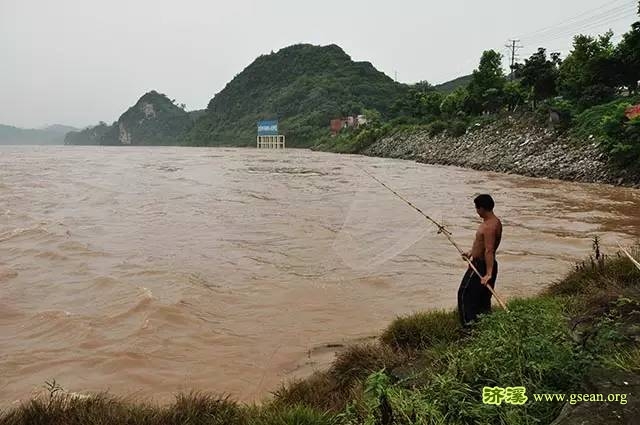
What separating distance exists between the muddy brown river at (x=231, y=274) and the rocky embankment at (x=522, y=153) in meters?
3.53

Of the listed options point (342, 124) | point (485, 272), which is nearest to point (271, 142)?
point (342, 124)

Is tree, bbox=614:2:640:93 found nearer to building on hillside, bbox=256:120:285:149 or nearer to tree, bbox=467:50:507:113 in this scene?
tree, bbox=467:50:507:113

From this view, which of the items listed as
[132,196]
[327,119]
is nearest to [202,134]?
[327,119]

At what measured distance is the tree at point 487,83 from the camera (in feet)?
131

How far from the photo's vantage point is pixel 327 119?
95.1 meters

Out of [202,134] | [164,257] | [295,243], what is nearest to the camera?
[164,257]

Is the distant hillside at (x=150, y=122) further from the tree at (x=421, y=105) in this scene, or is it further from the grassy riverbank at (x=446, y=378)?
the grassy riverbank at (x=446, y=378)

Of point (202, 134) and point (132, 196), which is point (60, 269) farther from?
point (202, 134)

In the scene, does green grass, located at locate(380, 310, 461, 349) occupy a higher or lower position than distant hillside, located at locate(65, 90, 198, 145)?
lower

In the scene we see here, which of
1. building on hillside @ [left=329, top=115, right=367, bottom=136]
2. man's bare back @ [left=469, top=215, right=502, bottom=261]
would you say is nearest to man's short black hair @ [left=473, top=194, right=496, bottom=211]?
man's bare back @ [left=469, top=215, right=502, bottom=261]

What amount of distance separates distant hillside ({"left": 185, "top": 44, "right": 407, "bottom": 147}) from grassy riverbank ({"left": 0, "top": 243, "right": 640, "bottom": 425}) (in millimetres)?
85982

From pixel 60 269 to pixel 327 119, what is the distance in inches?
3492

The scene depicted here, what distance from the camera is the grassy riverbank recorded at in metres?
2.77

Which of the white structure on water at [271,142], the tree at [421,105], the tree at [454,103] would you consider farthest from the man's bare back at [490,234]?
the white structure on water at [271,142]
